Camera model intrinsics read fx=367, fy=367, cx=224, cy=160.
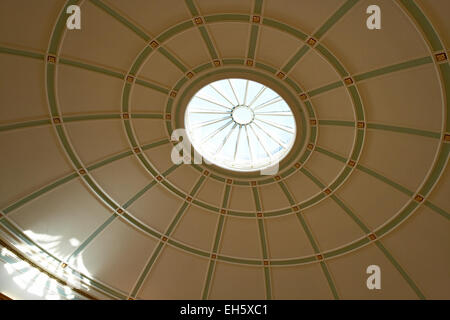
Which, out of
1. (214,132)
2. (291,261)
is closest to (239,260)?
(291,261)

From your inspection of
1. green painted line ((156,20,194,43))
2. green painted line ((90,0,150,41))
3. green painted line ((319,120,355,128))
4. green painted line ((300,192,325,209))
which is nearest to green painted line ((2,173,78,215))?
green painted line ((90,0,150,41))

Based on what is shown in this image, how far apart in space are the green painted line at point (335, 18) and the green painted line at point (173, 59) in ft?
15.5

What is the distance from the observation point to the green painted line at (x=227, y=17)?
11.6m

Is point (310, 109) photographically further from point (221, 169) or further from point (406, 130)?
point (221, 169)

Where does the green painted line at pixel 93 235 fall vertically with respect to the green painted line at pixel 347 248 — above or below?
above

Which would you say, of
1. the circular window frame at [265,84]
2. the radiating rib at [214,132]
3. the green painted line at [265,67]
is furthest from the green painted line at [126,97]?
the green painted line at [265,67]

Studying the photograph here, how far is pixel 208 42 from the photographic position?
41.1ft

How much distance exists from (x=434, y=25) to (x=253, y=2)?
17.1 feet

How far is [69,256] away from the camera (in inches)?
603

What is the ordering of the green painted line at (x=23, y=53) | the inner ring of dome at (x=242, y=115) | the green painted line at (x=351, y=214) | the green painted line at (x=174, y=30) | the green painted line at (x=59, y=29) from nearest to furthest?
1. the green painted line at (x=59, y=29)
2. the green painted line at (x=23, y=53)
3. the green painted line at (x=174, y=30)
4. the green painted line at (x=351, y=214)
5. the inner ring of dome at (x=242, y=115)

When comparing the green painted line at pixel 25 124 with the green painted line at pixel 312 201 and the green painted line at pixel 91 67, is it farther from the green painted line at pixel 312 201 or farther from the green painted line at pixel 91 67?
the green painted line at pixel 312 201

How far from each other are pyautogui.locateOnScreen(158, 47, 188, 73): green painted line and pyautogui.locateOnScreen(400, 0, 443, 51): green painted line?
7.20 metres

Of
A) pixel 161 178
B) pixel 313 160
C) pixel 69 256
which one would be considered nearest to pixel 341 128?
pixel 313 160
